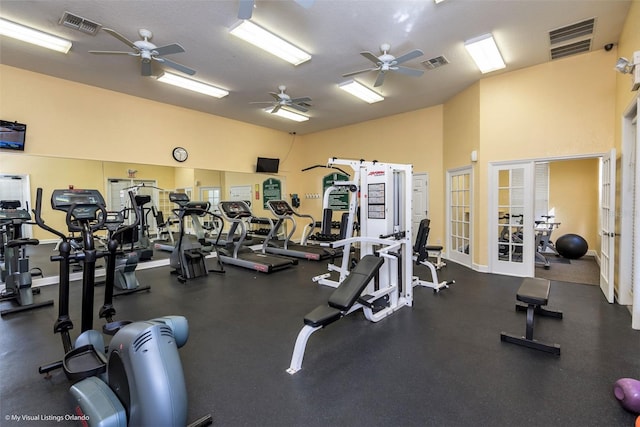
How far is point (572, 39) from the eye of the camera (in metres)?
3.99

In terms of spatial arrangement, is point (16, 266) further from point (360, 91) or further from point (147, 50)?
point (360, 91)

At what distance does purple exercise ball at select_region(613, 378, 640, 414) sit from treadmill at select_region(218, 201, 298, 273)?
4502 millimetres

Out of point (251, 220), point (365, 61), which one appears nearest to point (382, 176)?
point (365, 61)

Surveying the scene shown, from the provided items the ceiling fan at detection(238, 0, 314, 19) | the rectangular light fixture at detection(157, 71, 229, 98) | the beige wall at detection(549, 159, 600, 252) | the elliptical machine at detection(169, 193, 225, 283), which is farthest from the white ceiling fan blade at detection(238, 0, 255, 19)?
the beige wall at detection(549, 159, 600, 252)

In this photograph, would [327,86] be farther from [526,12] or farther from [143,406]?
[143,406]

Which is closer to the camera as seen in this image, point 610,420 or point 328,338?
point 610,420

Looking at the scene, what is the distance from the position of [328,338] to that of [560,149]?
15.1 ft

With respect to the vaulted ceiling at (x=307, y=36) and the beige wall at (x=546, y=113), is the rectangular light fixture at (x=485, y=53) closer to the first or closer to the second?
the vaulted ceiling at (x=307, y=36)

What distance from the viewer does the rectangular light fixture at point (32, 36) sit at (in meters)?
3.48

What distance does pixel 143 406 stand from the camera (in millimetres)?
1472

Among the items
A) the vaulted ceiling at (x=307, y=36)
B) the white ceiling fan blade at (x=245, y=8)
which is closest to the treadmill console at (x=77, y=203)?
the vaulted ceiling at (x=307, y=36)

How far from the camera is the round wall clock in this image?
21.1 feet

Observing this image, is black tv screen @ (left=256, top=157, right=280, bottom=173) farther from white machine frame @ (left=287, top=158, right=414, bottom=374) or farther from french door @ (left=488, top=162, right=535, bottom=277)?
french door @ (left=488, top=162, right=535, bottom=277)

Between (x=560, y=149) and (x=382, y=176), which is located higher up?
(x=560, y=149)
